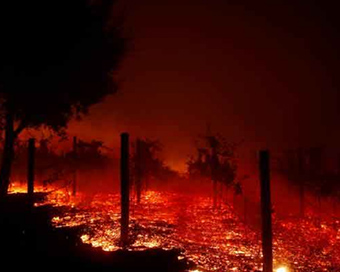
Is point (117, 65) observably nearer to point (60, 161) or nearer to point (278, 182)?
point (60, 161)

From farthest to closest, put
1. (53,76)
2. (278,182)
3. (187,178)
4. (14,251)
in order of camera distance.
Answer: (187,178) → (278,182) → (53,76) → (14,251)

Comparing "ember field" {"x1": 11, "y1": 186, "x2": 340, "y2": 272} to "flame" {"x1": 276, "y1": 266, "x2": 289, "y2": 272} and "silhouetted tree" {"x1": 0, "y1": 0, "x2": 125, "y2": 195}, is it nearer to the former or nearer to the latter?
"flame" {"x1": 276, "y1": 266, "x2": 289, "y2": 272}

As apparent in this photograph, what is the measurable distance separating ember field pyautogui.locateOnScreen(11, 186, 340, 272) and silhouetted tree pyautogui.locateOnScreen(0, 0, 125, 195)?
448 centimetres

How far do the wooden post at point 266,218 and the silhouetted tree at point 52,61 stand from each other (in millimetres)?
9559

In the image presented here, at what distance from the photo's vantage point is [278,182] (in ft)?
72.9

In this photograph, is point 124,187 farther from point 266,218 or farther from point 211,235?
point 266,218

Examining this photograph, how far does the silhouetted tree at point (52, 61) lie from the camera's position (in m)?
13.4

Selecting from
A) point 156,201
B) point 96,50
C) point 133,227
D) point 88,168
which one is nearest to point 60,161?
point 88,168

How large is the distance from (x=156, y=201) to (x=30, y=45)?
1091cm

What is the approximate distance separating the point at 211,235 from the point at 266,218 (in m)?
4.06

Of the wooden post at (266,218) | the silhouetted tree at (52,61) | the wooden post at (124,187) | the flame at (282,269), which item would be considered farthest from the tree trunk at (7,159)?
the flame at (282,269)

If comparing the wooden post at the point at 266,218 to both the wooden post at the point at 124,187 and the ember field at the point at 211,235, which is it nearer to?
the ember field at the point at 211,235

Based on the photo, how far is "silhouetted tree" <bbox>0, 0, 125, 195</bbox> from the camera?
13430 mm

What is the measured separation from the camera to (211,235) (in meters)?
12.2
